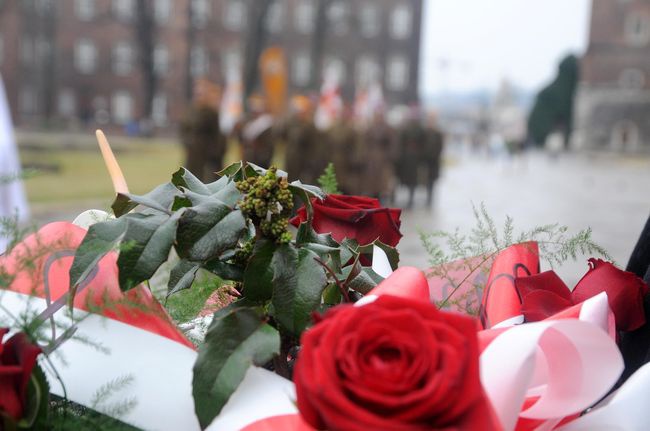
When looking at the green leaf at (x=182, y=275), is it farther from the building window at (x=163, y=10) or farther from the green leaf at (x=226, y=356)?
the building window at (x=163, y=10)

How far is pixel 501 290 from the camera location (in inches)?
46.4

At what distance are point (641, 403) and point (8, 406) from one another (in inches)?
23.5

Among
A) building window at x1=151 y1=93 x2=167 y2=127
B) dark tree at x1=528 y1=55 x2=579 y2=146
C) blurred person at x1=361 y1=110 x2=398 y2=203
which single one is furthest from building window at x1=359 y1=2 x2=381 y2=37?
blurred person at x1=361 y1=110 x2=398 y2=203

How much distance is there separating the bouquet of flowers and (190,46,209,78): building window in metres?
56.5

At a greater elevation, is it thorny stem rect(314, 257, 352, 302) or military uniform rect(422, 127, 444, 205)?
thorny stem rect(314, 257, 352, 302)

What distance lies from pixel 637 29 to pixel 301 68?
21.0 meters

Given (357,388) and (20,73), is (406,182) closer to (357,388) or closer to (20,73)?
(357,388)

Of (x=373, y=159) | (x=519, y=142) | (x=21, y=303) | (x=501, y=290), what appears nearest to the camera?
(x=21, y=303)

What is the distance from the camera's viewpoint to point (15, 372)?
848mm

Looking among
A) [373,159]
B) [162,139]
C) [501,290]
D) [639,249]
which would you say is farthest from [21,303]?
[162,139]

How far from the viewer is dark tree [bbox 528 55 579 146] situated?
73.8 m

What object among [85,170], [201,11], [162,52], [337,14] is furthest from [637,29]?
[85,170]

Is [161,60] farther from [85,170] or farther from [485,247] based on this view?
[485,247]

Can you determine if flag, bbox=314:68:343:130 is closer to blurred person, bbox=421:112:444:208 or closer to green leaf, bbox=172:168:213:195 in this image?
blurred person, bbox=421:112:444:208
